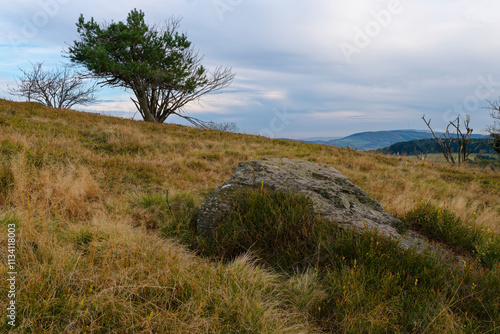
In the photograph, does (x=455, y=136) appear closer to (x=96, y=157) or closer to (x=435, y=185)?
(x=435, y=185)

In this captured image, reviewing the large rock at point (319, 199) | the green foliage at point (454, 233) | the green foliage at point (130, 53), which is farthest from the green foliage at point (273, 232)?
the green foliage at point (130, 53)

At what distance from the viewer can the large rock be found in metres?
3.78

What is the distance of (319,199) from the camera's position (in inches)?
167

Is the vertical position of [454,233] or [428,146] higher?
[428,146]

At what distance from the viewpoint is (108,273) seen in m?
2.35

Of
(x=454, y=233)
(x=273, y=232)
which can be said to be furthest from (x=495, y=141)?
(x=273, y=232)

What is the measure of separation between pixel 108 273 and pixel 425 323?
2.68m

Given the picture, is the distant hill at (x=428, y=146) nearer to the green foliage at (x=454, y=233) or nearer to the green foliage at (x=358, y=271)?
the green foliage at (x=454, y=233)

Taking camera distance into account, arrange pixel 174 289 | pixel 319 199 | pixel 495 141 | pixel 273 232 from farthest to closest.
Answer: pixel 495 141 < pixel 319 199 < pixel 273 232 < pixel 174 289

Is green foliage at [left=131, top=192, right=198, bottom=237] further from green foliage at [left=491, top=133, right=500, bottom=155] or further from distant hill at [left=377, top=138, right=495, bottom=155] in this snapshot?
green foliage at [left=491, top=133, right=500, bottom=155]

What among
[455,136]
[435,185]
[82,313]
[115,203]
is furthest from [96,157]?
[455,136]

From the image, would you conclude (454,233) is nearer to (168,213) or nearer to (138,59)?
(168,213)

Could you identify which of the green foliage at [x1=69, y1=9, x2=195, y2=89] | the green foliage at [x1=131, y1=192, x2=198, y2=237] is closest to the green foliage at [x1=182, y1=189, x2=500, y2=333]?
the green foliage at [x1=131, y1=192, x2=198, y2=237]

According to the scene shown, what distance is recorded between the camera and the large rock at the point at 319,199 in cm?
378
